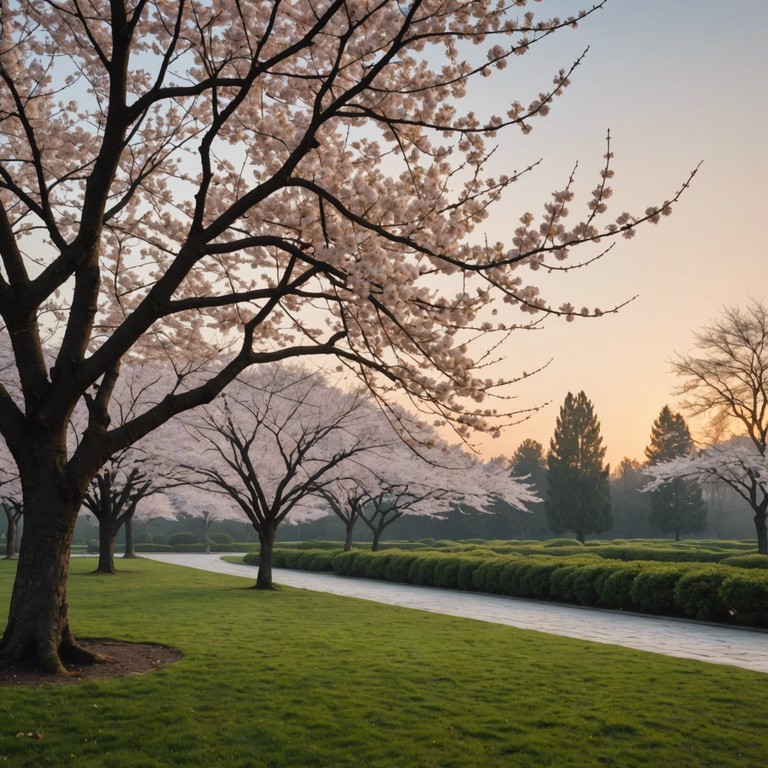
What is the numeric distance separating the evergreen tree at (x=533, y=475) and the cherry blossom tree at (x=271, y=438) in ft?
112

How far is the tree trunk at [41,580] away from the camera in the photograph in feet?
23.1

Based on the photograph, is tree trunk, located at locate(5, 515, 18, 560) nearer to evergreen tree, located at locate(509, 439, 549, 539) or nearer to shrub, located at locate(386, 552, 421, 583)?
shrub, located at locate(386, 552, 421, 583)

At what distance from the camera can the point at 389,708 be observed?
6426 mm

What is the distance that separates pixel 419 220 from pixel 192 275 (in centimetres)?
541

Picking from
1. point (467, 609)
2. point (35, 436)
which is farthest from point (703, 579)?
point (35, 436)

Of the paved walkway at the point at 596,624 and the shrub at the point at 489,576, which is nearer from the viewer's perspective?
the paved walkway at the point at 596,624

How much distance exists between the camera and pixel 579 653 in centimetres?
977

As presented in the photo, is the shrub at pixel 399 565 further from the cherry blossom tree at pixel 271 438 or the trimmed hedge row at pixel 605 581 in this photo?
the cherry blossom tree at pixel 271 438

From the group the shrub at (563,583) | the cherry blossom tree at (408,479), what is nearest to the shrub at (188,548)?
the cherry blossom tree at (408,479)

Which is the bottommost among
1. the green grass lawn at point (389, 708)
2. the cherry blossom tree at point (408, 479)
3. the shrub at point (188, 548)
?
the shrub at point (188, 548)

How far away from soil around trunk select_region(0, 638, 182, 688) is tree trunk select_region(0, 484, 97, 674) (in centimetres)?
12

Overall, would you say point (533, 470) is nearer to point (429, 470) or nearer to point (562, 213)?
point (429, 470)

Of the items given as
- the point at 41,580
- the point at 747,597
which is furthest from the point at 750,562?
the point at 41,580

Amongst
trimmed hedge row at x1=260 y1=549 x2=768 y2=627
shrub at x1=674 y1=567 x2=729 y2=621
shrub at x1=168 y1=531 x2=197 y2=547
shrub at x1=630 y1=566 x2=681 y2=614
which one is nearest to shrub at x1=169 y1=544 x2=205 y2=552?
shrub at x1=168 y1=531 x2=197 y2=547
